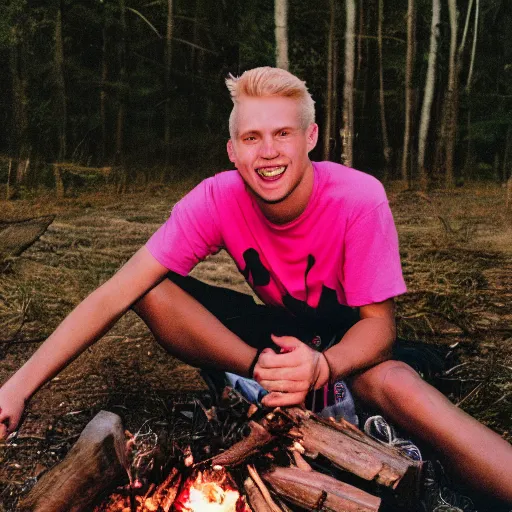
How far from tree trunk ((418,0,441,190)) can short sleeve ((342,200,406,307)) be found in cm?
724

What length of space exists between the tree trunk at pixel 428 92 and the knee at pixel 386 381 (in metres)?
7.36

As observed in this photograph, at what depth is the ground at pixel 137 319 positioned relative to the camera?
268 cm

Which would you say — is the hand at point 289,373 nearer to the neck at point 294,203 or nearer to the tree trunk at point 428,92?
the neck at point 294,203

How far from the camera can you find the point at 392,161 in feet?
37.5

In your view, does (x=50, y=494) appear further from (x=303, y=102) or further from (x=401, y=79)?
(x=401, y=79)

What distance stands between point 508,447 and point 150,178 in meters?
7.59

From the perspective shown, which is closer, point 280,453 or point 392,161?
point 280,453

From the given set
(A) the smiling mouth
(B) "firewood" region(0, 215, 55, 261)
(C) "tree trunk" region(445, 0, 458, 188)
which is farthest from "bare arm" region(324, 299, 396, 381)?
(C) "tree trunk" region(445, 0, 458, 188)

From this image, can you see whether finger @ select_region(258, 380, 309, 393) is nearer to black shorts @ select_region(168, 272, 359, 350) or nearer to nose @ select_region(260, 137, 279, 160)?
black shorts @ select_region(168, 272, 359, 350)

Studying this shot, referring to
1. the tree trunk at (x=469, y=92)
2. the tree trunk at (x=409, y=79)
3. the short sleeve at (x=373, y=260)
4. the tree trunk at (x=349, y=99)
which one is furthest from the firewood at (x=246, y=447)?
the tree trunk at (x=469, y=92)

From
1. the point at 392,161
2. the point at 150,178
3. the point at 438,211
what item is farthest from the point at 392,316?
the point at 392,161

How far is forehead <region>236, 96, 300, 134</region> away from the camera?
88.1 inches

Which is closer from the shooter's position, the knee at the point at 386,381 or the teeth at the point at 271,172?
the knee at the point at 386,381

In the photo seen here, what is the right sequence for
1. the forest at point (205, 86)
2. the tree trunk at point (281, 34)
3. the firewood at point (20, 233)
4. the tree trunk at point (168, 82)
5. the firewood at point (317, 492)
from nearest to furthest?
the firewood at point (317, 492) → the firewood at point (20, 233) → the tree trunk at point (281, 34) → the forest at point (205, 86) → the tree trunk at point (168, 82)
